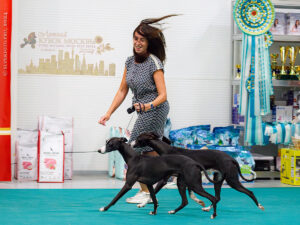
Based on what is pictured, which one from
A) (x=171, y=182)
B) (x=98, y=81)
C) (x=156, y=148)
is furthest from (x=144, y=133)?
(x=98, y=81)

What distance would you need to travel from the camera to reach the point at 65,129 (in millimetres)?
5652

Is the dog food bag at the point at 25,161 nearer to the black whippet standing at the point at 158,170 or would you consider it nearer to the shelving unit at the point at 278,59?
the black whippet standing at the point at 158,170

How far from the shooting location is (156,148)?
3777 mm

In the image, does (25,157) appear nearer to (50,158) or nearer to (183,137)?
(50,158)

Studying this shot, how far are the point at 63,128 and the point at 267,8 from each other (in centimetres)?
248

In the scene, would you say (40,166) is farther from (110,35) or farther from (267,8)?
(267,8)

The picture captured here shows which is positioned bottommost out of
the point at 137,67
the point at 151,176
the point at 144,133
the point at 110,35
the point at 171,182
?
the point at 171,182

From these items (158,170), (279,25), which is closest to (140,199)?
(158,170)

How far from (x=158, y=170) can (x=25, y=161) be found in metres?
2.24

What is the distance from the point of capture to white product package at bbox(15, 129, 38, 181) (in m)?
5.37

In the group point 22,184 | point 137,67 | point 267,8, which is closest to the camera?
point 137,67

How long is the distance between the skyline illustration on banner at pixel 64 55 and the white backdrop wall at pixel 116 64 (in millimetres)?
38

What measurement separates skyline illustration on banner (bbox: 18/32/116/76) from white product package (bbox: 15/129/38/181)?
2.52ft

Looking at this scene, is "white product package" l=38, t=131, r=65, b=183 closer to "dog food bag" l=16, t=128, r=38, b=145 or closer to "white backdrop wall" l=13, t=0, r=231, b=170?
"dog food bag" l=16, t=128, r=38, b=145
